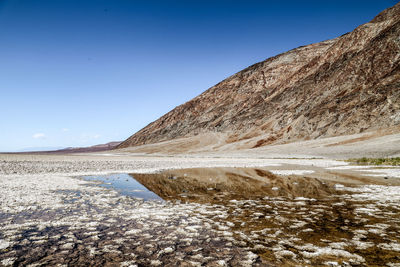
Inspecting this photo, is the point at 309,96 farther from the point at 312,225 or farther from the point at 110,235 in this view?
the point at 110,235

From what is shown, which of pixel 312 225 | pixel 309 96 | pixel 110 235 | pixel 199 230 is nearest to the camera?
pixel 110 235

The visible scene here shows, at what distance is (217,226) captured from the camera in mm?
5953

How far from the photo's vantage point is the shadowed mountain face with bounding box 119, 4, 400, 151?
215ft

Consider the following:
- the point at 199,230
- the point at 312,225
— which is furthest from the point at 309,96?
the point at 199,230

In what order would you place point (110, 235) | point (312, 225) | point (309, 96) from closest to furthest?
point (110, 235)
point (312, 225)
point (309, 96)

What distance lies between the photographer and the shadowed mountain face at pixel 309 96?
215ft

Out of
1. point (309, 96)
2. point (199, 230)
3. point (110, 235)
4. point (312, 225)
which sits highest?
point (309, 96)

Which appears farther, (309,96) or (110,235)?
(309,96)

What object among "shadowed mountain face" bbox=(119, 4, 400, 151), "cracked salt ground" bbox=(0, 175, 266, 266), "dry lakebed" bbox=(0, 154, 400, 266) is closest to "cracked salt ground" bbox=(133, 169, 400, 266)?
"dry lakebed" bbox=(0, 154, 400, 266)

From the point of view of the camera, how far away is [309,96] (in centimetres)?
8262

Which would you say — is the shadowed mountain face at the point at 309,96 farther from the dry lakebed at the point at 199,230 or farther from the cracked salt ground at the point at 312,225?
the dry lakebed at the point at 199,230

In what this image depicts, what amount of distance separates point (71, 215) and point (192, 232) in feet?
10.9

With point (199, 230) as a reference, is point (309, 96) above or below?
above

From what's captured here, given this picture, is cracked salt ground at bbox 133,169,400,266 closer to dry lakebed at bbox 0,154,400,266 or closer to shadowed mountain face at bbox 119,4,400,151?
dry lakebed at bbox 0,154,400,266
